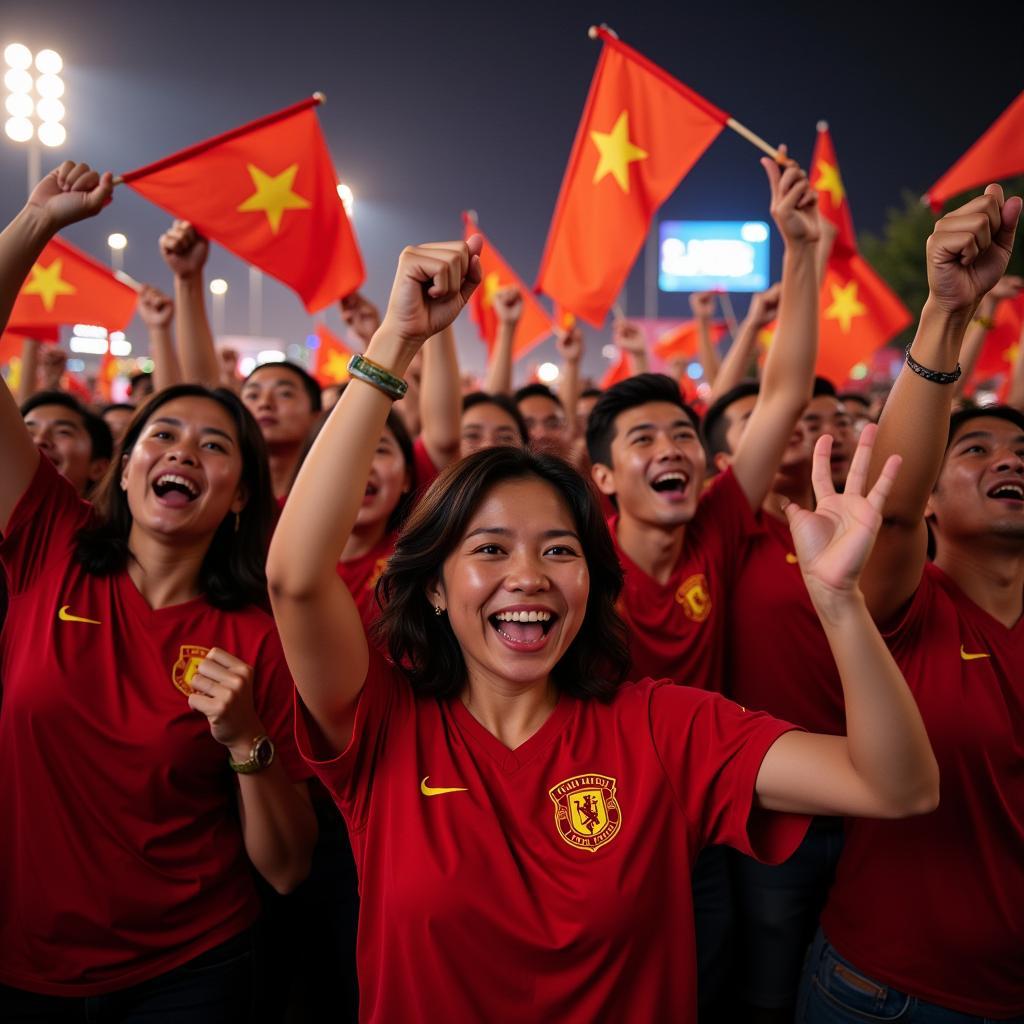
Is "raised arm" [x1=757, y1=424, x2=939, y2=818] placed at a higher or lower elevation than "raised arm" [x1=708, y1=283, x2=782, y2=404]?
lower

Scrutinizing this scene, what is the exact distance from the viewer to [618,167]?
13.7 ft

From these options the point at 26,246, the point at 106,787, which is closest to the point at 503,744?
the point at 106,787

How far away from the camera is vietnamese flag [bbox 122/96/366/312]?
12.3 feet

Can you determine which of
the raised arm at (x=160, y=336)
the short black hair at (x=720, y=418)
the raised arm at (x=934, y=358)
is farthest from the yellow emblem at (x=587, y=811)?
the raised arm at (x=160, y=336)

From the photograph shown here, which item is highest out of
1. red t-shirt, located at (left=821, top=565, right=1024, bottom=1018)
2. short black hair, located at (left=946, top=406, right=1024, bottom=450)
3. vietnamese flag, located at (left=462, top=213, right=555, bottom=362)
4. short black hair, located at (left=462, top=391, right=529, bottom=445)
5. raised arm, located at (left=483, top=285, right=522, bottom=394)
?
vietnamese flag, located at (left=462, top=213, right=555, bottom=362)

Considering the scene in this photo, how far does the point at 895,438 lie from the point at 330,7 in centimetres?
2091

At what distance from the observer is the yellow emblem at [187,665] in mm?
2025

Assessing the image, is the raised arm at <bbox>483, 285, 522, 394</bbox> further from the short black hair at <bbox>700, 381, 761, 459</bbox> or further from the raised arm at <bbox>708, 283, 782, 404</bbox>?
the short black hair at <bbox>700, 381, 761, 459</bbox>

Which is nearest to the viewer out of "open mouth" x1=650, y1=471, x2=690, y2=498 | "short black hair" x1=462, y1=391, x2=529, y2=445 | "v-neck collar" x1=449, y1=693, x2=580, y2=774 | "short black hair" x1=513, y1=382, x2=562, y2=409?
"v-neck collar" x1=449, y1=693, x2=580, y2=774

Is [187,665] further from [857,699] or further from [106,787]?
[857,699]

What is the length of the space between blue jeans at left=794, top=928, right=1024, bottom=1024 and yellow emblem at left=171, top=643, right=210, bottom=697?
1.62 metres

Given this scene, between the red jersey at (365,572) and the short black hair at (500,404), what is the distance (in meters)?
1.24

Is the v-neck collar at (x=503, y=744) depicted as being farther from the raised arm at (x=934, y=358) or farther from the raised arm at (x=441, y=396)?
the raised arm at (x=441, y=396)

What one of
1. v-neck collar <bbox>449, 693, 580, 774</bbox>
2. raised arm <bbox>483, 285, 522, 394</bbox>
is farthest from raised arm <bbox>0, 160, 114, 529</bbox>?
raised arm <bbox>483, 285, 522, 394</bbox>
